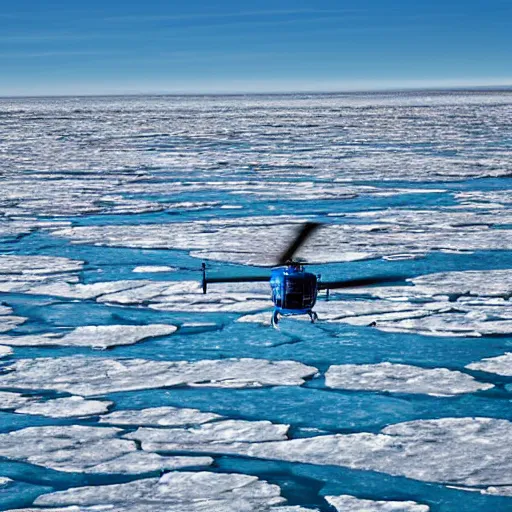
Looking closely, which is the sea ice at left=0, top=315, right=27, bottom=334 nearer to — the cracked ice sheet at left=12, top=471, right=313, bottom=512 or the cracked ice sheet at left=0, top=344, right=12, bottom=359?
the cracked ice sheet at left=0, top=344, right=12, bottom=359

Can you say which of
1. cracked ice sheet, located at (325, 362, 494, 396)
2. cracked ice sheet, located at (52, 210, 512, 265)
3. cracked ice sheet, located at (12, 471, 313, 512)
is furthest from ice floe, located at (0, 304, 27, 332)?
cracked ice sheet, located at (12, 471, 313, 512)

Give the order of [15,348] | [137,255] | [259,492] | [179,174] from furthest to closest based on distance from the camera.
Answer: [179,174]
[137,255]
[15,348]
[259,492]

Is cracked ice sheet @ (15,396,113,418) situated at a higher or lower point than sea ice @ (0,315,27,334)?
lower

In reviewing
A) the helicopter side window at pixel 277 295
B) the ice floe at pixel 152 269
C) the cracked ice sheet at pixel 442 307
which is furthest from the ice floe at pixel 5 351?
the ice floe at pixel 152 269

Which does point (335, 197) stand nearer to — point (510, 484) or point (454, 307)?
point (454, 307)

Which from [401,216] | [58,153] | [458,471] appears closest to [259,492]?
[458,471]

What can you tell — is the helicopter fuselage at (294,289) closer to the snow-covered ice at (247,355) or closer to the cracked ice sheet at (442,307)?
the snow-covered ice at (247,355)

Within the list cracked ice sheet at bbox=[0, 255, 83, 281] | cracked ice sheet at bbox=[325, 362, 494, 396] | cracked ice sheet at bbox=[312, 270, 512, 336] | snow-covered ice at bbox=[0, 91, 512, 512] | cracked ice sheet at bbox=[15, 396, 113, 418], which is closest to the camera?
snow-covered ice at bbox=[0, 91, 512, 512]
